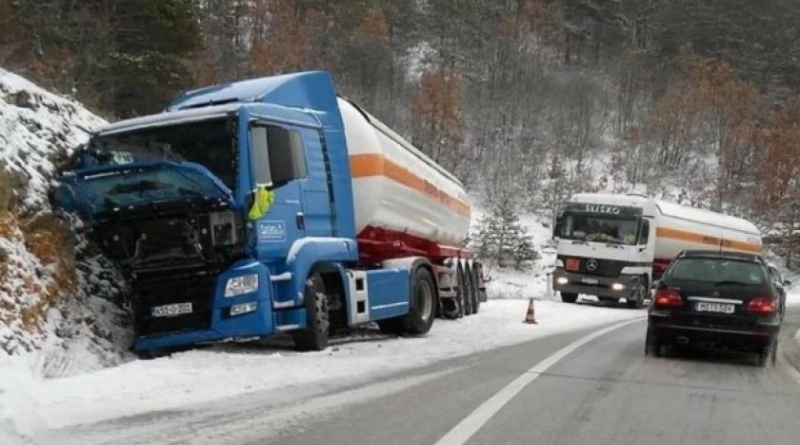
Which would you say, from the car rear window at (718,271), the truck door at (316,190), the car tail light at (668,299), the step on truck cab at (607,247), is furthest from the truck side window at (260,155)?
the step on truck cab at (607,247)

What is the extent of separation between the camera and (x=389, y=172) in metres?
13.1

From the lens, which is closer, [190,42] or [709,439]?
[709,439]

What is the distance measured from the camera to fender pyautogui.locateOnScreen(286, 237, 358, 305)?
10125mm

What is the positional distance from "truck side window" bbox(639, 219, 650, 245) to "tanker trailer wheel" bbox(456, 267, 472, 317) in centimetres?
1004

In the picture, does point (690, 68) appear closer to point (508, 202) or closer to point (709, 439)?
point (508, 202)

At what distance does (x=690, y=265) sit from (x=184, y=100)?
761 cm

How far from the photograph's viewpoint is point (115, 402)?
281 inches

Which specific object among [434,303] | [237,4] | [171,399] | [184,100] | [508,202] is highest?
[237,4]

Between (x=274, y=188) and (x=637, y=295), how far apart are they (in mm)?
19777

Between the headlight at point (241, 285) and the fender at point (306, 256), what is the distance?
0.62m

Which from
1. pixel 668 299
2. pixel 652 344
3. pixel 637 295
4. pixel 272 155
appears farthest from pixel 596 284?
pixel 272 155

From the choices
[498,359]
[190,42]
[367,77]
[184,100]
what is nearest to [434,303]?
A: [498,359]

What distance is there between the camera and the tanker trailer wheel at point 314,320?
34.3ft

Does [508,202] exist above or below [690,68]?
A: below
